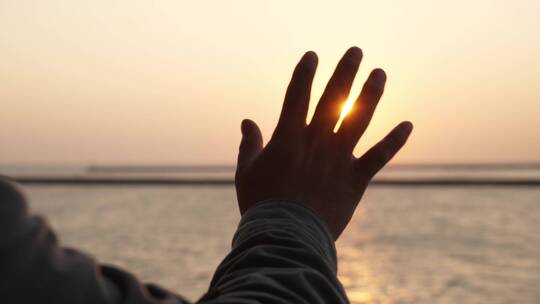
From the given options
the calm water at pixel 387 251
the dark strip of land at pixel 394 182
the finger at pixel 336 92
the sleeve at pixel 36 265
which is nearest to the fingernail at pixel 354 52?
the finger at pixel 336 92

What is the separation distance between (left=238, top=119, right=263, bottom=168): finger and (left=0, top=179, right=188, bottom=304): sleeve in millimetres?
254

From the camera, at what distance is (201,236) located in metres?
8.21

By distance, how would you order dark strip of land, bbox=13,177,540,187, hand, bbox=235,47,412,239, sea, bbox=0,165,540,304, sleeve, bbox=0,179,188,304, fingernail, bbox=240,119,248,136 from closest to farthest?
sleeve, bbox=0,179,188,304, hand, bbox=235,47,412,239, fingernail, bbox=240,119,248,136, sea, bbox=0,165,540,304, dark strip of land, bbox=13,177,540,187

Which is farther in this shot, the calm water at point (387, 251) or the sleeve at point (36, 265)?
the calm water at point (387, 251)

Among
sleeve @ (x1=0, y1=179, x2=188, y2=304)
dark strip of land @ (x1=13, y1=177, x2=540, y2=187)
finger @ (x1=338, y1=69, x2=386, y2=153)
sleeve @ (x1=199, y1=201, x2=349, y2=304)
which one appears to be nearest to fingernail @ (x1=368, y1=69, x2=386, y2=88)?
finger @ (x1=338, y1=69, x2=386, y2=153)

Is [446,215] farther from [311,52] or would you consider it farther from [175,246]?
[311,52]

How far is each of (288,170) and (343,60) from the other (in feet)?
0.32

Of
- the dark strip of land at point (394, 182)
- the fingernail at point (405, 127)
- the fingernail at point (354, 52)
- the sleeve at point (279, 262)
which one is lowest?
the dark strip of land at point (394, 182)

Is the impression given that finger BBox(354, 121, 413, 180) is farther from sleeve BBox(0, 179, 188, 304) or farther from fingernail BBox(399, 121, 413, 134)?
sleeve BBox(0, 179, 188, 304)

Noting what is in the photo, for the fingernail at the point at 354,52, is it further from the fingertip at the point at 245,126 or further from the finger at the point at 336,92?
the fingertip at the point at 245,126

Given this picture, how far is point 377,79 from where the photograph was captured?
545 millimetres

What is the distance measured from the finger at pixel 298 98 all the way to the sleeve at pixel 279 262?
0.20 ft

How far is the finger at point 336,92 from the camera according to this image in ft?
1.71

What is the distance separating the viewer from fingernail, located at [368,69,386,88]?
0.54 meters
